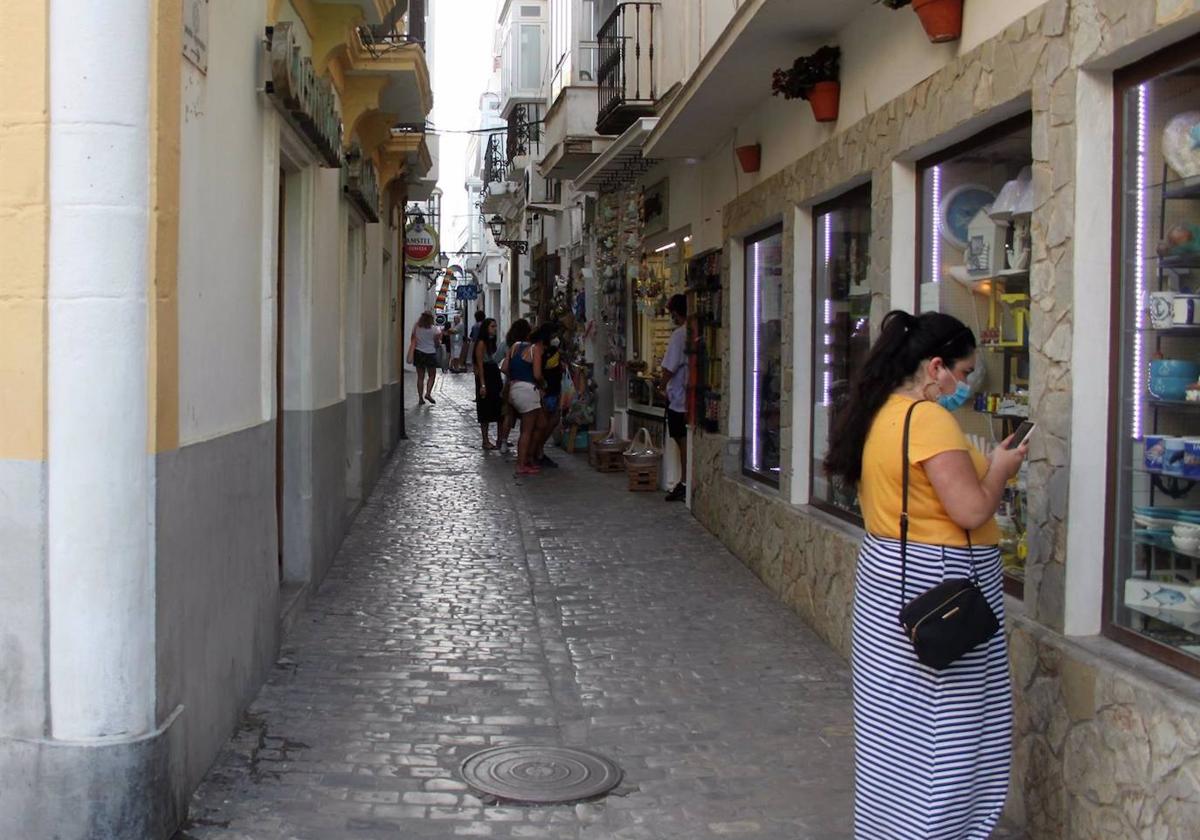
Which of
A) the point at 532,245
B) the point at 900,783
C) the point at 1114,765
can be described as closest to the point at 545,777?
the point at 900,783

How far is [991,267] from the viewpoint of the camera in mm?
6090

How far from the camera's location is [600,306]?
18.8 metres

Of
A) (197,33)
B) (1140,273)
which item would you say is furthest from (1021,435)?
(197,33)

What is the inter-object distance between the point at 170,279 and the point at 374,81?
6.53 m

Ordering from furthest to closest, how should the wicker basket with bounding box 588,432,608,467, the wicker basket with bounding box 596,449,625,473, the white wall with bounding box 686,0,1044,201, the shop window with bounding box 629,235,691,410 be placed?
the wicker basket with bounding box 588,432,608,467 < the wicker basket with bounding box 596,449,625,473 < the shop window with bounding box 629,235,691,410 < the white wall with bounding box 686,0,1044,201

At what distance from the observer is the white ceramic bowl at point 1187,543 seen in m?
4.29

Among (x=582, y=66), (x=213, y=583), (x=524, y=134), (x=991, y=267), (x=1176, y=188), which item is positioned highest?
(x=524, y=134)

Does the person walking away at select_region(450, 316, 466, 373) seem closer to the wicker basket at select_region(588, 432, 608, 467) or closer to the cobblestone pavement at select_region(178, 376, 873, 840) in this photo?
the wicker basket at select_region(588, 432, 608, 467)

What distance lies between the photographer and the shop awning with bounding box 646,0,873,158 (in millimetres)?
7629

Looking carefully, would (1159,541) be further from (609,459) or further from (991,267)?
(609,459)

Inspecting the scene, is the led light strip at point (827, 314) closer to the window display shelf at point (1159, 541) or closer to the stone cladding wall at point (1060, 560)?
the stone cladding wall at point (1060, 560)

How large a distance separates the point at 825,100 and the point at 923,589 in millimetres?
4723

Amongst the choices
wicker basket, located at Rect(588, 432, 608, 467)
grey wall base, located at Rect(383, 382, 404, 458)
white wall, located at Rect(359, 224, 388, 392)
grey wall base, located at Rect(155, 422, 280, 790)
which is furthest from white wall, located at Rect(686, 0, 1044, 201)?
grey wall base, located at Rect(383, 382, 404, 458)

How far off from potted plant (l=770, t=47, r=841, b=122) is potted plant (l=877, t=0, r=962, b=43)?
1.85 m
